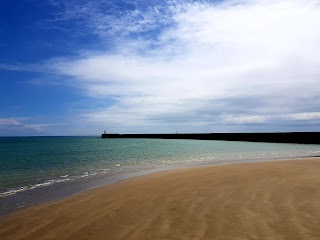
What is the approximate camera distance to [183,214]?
289 inches

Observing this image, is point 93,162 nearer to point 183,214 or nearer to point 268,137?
point 183,214

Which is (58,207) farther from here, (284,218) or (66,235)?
(284,218)

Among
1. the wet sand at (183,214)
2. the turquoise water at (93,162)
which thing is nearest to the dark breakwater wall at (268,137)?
the turquoise water at (93,162)

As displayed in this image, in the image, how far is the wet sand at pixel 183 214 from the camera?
6005 mm

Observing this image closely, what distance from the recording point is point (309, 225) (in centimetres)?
605

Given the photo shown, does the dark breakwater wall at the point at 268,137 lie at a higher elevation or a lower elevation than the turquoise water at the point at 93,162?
higher

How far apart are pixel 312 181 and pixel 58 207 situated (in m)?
9.32

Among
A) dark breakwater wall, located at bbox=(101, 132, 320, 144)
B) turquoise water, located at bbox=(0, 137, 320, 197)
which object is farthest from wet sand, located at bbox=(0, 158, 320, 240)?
dark breakwater wall, located at bbox=(101, 132, 320, 144)

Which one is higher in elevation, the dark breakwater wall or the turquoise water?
the dark breakwater wall

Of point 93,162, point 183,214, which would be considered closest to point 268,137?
point 93,162

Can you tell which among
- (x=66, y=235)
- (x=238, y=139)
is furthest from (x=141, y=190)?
(x=238, y=139)

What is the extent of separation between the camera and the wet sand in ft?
19.7

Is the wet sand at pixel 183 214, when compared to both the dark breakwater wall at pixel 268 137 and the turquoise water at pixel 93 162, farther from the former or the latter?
the dark breakwater wall at pixel 268 137

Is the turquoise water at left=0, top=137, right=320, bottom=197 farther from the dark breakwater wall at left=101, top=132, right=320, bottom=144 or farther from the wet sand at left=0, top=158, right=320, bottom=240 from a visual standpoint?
the dark breakwater wall at left=101, top=132, right=320, bottom=144
